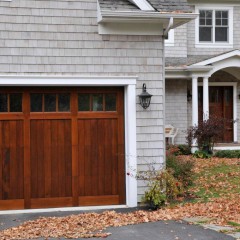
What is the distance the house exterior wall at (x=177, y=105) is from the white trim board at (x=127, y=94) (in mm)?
9868

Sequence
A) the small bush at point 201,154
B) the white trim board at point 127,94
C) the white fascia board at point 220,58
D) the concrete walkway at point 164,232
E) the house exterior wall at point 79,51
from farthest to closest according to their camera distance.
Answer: the white fascia board at point 220,58, the small bush at point 201,154, the white trim board at point 127,94, the house exterior wall at point 79,51, the concrete walkway at point 164,232

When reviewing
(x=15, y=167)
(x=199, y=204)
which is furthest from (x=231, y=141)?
(x=15, y=167)

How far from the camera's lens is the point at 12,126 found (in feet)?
34.4

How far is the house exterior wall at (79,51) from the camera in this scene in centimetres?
1024

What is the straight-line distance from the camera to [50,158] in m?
10.7

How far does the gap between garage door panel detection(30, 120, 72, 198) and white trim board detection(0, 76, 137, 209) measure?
0.86 meters

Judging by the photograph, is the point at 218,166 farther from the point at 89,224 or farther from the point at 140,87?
the point at 89,224

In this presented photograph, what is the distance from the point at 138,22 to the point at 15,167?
155 inches

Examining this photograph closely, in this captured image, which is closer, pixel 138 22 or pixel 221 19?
pixel 138 22

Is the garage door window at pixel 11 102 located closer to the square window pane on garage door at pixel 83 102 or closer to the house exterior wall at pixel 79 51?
the house exterior wall at pixel 79 51

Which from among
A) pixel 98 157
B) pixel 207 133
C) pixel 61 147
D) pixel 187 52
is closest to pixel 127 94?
pixel 98 157

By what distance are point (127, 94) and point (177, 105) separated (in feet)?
33.4

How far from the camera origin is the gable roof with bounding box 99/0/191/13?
10.4 metres

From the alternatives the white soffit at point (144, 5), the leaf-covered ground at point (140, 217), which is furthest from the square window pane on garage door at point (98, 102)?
the leaf-covered ground at point (140, 217)
